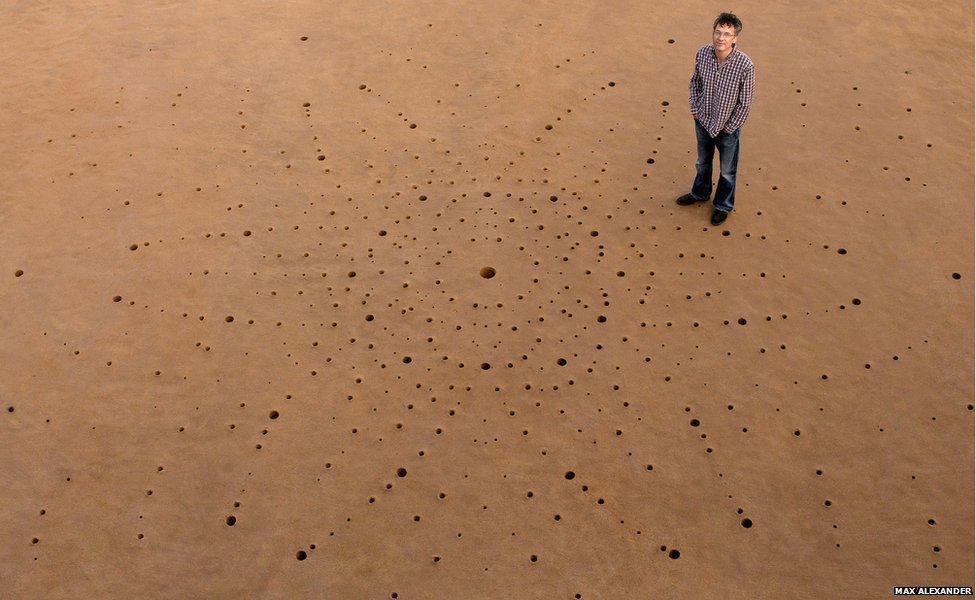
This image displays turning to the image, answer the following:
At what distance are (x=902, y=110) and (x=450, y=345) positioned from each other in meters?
4.94

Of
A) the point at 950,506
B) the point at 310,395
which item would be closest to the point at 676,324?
the point at 950,506

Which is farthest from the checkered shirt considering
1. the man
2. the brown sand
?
the brown sand

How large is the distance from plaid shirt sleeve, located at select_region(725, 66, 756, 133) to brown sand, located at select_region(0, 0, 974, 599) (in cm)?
114

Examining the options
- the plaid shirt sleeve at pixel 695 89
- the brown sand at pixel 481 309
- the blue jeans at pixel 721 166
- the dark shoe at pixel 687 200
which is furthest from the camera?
the dark shoe at pixel 687 200

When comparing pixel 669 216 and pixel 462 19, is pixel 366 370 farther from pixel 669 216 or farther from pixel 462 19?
pixel 462 19

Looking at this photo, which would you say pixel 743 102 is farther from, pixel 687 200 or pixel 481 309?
pixel 481 309

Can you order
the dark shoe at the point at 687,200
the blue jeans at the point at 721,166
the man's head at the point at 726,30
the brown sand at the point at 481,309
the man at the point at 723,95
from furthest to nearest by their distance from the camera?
the dark shoe at the point at 687,200 < the blue jeans at the point at 721,166 < the man at the point at 723,95 < the man's head at the point at 726,30 < the brown sand at the point at 481,309

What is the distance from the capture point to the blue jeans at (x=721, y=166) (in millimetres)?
6574

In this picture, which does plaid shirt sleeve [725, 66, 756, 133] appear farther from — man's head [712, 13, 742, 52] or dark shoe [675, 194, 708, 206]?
dark shoe [675, 194, 708, 206]

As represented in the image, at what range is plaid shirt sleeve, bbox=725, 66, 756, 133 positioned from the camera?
6090mm

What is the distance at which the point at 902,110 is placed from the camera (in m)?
8.14

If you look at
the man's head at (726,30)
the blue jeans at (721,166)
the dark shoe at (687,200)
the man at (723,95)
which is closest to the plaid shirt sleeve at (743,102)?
the man at (723,95)

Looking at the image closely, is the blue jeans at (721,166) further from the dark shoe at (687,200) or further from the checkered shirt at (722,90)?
the checkered shirt at (722,90)

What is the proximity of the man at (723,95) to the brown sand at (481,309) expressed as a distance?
2.23 ft
